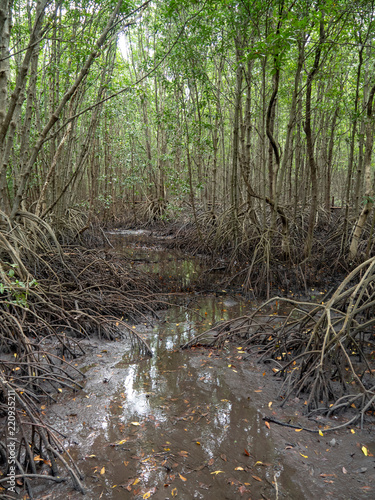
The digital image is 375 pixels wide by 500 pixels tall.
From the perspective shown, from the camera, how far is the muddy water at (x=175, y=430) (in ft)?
6.49

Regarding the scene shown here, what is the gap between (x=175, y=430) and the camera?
247cm

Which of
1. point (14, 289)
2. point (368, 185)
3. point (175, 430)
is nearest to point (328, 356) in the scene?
point (175, 430)

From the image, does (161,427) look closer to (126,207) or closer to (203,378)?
(203,378)

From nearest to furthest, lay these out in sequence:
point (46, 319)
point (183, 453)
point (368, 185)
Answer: point (183, 453) < point (46, 319) < point (368, 185)

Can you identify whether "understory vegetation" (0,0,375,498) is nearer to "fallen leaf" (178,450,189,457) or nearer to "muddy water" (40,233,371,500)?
"muddy water" (40,233,371,500)

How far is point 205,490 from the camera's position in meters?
1.95

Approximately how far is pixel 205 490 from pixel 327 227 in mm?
8568

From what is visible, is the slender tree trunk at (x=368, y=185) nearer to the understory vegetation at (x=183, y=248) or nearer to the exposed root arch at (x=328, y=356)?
the understory vegetation at (x=183, y=248)

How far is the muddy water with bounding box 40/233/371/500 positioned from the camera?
198cm

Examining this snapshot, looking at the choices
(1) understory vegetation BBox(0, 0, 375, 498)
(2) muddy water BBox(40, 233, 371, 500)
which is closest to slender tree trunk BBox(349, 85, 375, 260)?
(1) understory vegetation BBox(0, 0, 375, 498)

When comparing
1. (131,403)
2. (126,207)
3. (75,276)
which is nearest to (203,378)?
(131,403)

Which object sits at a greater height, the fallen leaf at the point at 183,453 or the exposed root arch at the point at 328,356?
the exposed root arch at the point at 328,356

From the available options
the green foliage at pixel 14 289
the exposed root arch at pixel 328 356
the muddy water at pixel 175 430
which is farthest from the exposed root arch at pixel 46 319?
the exposed root arch at pixel 328 356

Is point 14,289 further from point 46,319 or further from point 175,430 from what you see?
point 175,430
